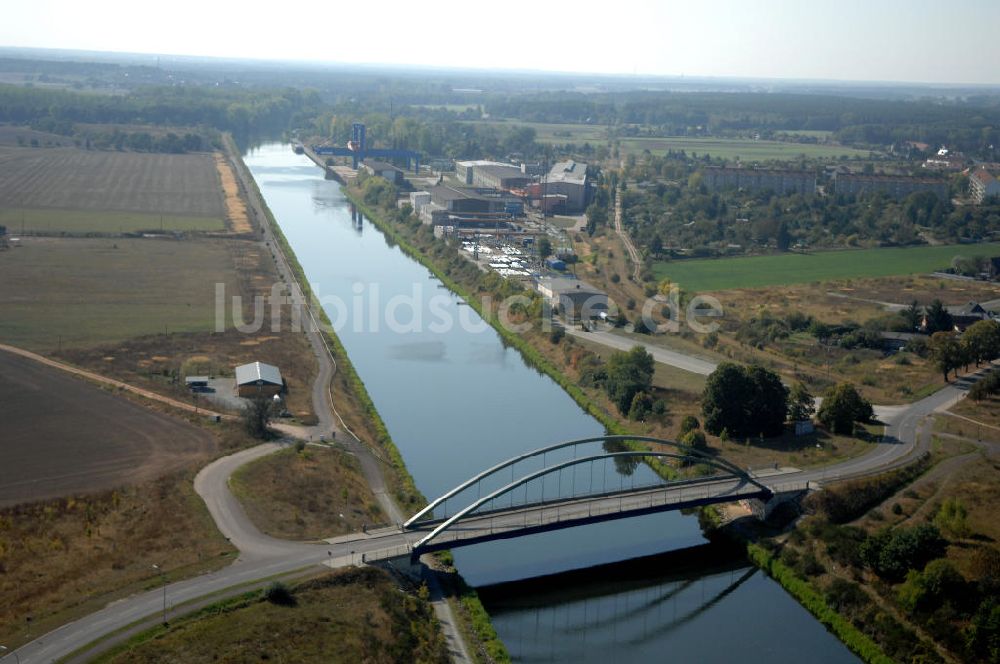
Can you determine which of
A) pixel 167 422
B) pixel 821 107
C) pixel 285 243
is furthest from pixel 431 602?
pixel 821 107

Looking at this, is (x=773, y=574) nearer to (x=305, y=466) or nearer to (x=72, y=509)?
(x=305, y=466)

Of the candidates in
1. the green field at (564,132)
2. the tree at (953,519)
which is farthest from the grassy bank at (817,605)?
the green field at (564,132)

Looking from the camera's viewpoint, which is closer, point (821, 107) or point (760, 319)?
point (760, 319)

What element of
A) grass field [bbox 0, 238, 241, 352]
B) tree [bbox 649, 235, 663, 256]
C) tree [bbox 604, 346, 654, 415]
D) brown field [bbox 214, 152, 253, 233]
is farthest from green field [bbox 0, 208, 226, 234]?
tree [bbox 604, 346, 654, 415]

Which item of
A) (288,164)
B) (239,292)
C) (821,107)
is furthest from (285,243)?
(821,107)

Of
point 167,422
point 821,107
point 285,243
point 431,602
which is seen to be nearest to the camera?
point 431,602

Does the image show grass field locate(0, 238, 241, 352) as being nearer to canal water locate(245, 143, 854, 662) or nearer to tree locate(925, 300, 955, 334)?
canal water locate(245, 143, 854, 662)

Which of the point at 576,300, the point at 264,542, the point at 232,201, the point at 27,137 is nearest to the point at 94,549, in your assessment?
the point at 264,542

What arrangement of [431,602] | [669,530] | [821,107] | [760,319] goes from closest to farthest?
1. [431,602]
2. [669,530]
3. [760,319]
4. [821,107]
